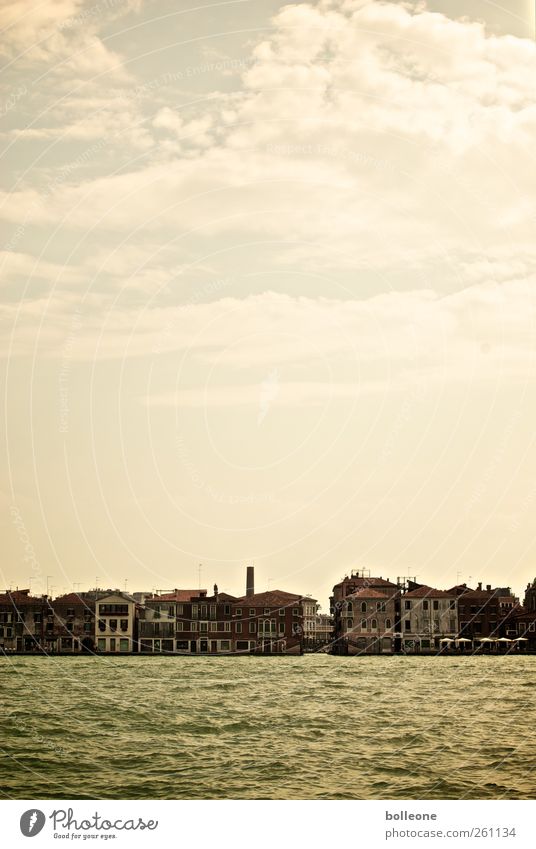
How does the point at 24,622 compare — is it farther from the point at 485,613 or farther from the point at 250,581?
the point at 485,613

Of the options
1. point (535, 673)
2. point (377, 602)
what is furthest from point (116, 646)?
point (535, 673)

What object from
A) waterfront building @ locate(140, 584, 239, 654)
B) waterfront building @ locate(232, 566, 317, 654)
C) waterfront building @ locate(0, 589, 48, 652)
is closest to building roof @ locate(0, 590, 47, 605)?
waterfront building @ locate(0, 589, 48, 652)

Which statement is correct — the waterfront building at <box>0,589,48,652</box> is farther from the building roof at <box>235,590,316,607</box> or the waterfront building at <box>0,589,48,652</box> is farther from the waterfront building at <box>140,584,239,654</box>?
the building roof at <box>235,590,316,607</box>

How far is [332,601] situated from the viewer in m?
94.9

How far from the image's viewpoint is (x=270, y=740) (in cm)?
2445

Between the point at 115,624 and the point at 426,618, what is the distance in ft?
82.3

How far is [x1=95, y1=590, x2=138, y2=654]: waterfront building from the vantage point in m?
82.8

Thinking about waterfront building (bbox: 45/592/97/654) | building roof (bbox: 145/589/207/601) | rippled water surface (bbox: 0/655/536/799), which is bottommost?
rippled water surface (bbox: 0/655/536/799)

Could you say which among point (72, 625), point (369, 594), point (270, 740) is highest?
point (369, 594)

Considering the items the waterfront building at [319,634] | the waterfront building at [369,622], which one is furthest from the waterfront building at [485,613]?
the waterfront building at [319,634]

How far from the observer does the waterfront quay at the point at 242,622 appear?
8381 cm

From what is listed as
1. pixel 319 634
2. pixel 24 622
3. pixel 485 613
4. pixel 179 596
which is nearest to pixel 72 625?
pixel 24 622
